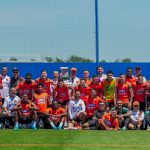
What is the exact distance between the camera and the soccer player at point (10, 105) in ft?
51.7

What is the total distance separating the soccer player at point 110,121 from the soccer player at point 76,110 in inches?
36.6

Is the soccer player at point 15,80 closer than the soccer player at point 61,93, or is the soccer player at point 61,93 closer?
the soccer player at point 61,93

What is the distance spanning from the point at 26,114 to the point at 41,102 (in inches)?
25.7

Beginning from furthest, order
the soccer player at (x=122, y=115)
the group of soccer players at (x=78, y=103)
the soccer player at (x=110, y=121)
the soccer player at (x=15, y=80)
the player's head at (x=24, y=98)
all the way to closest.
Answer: the soccer player at (x=15, y=80) → the player's head at (x=24, y=98) → the group of soccer players at (x=78, y=103) → the soccer player at (x=122, y=115) → the soccer player at (x=110, y=121)

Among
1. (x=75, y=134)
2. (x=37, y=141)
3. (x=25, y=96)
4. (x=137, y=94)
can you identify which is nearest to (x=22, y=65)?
(x=25, y=96)

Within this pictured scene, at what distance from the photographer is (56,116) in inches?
Result: 611

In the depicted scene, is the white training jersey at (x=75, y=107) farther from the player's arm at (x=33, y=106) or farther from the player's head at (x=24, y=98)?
the player's head at (x=24, y=98)

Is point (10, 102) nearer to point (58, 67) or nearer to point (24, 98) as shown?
point (24, 98)

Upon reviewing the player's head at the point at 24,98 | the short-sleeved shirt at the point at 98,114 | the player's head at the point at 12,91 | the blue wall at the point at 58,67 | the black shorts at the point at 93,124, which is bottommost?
the black shorts at the point at 93,124

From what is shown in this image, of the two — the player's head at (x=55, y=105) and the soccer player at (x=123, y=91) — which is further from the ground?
the soccer player at (x=123, y=91)

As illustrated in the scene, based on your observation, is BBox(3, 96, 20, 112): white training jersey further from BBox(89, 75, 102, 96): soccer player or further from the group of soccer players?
BBox(89, 75, 102, 96): soccer player

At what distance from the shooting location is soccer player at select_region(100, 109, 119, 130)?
1484cm

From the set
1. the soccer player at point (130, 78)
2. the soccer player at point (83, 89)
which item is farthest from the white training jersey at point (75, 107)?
the soccer player at point (130, 78)

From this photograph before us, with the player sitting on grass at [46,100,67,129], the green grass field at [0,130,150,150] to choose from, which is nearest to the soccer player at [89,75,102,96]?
the player sitting on grass at [46,100,67,129]
